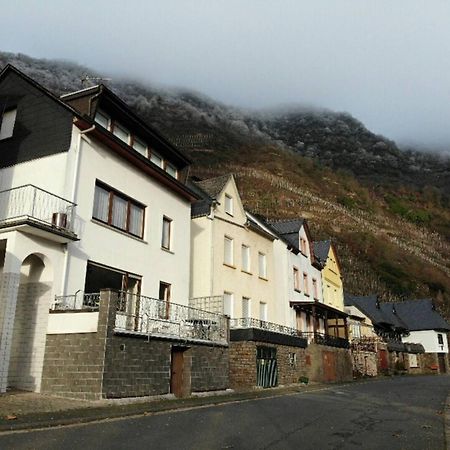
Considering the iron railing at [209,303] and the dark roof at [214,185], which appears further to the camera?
the dark roof at [214,185]

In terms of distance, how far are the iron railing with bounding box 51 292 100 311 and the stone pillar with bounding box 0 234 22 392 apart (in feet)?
4.82

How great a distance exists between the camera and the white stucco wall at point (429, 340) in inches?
2672

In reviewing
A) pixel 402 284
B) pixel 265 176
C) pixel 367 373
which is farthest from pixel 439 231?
pixel 367 373

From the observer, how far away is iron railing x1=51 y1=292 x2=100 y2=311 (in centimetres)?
1495

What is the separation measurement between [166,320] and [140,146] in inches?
308

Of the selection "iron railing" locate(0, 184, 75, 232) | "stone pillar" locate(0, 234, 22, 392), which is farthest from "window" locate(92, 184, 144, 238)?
"stone pillar" locate(0, 234, 22, 392)

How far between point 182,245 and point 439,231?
14774 centimetres

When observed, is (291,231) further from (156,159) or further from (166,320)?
(166,320)

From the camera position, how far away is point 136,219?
65.0 feet

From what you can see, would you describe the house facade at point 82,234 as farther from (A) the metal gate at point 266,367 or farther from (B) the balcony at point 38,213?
(A) the metal gate at point 266,367

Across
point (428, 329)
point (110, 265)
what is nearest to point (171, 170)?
point (110, 265)

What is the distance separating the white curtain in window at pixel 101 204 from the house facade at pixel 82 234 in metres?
0.04

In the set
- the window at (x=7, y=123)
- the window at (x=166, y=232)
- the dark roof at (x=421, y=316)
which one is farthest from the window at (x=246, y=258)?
the dark roof at (x=421, y=316)

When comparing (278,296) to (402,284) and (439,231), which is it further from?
(439,231)
